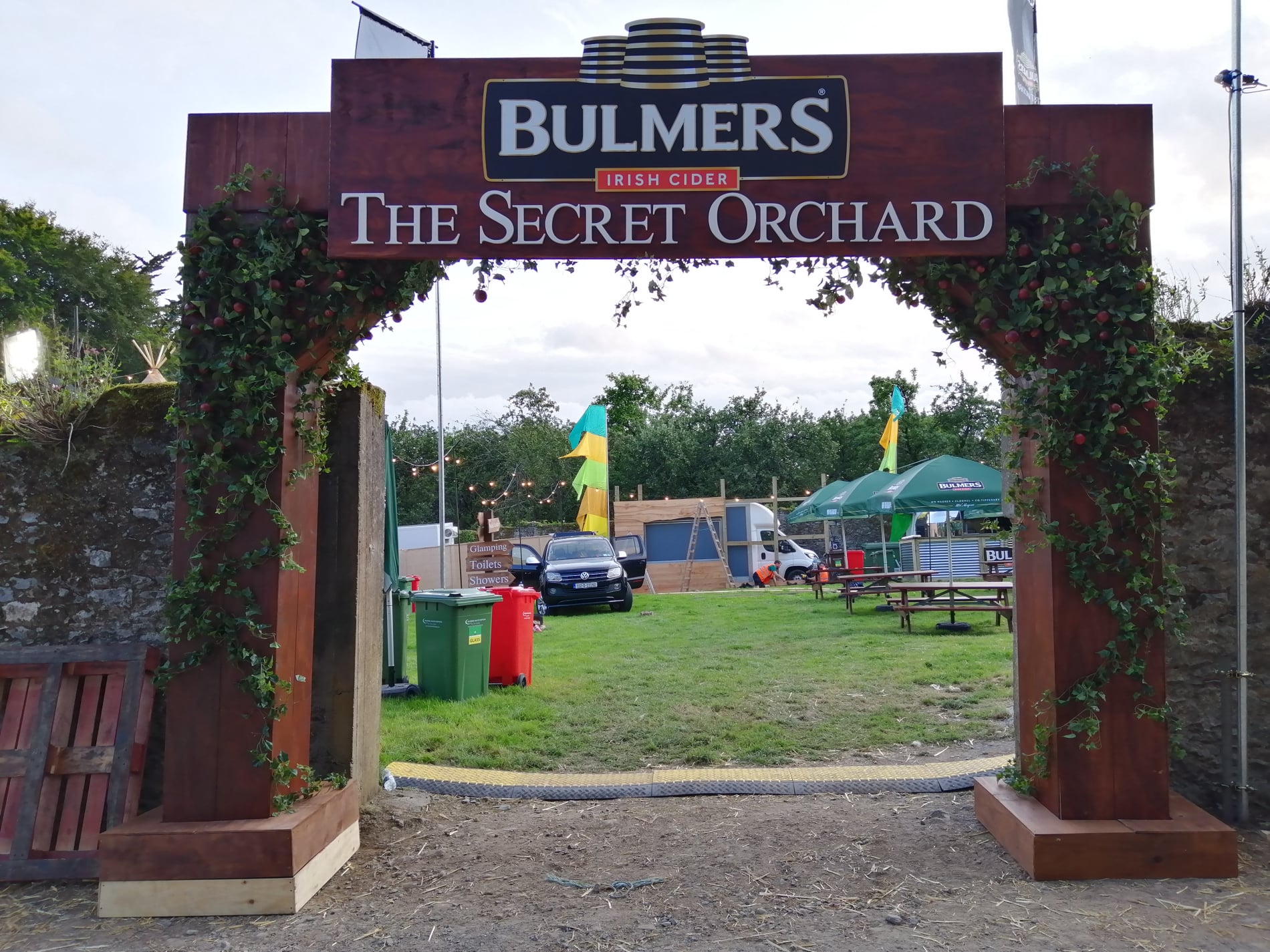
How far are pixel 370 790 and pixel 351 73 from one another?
382 cm

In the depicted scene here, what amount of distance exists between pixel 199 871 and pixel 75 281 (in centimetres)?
3425

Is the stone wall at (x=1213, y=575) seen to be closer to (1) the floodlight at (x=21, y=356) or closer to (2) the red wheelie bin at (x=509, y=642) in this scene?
(1) the floodlight at (x=21, y=356)

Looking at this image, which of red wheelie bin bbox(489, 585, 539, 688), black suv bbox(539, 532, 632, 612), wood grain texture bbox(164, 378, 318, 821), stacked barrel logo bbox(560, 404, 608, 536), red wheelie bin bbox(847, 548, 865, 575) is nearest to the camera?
wood grain texture bbox(164, 378, 318, 821)

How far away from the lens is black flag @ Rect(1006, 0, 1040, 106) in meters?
5.18

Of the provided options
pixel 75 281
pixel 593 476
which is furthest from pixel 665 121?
pixel 75 281

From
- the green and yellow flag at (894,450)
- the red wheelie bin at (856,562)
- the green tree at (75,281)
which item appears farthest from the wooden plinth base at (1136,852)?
the green tree at (75,281)

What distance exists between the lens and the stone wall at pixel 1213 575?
462 cm

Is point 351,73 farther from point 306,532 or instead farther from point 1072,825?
point 1072,825

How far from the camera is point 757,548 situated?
24781 millimetres

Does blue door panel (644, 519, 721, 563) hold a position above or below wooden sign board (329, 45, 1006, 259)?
below

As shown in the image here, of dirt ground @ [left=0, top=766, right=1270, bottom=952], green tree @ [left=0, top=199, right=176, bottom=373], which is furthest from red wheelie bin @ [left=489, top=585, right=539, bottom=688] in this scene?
green tree @ [left=0, top=199, right=176, bottom=373]

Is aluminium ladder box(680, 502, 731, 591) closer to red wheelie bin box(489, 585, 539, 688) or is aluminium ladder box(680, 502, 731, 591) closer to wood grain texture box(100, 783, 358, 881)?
red wheelie bin box(489, 585, 539, 688)

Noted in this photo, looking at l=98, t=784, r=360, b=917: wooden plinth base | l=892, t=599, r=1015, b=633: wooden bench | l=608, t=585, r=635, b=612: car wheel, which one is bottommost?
l=608, t=585, r=635, b=612: car wheel

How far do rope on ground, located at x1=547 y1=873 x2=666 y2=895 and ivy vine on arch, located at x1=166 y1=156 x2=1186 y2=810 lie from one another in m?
1.28
